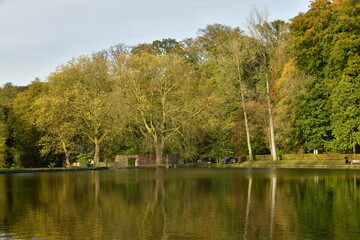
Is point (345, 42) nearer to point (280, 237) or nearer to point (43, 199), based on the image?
point (43, 199)

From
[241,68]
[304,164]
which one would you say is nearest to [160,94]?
[241,68]

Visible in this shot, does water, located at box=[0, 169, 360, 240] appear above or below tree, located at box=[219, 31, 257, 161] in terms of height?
below

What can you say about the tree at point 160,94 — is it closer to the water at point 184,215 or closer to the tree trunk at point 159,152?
the tree trunk at point 159,152

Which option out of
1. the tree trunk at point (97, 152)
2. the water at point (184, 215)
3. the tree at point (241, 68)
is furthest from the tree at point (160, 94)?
the water at point (184, 215)

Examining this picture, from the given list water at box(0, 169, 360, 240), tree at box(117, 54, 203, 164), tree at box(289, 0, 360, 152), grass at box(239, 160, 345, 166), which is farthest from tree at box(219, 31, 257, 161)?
water at box(0, 169, 360, 240)

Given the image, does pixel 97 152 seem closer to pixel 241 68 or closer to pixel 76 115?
pixel 76 115

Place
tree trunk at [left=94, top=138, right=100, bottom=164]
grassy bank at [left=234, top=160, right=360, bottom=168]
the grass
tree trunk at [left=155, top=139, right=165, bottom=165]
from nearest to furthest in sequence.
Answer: grassy bank at [left=234, top=160, right=360, bottom=168] → the grass → tree trunk at [left=94, top=138, right=100, bottom=164] → tree trunk at [left=155, top=139, right=165, bottom=165]

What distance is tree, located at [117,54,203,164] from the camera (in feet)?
208

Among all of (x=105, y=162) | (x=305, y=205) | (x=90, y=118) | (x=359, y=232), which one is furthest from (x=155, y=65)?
(x=359, y=232)

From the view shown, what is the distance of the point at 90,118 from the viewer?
61.7m

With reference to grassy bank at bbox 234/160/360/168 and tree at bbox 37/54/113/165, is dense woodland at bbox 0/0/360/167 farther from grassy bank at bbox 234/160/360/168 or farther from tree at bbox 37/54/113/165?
grassy bank at bbox 234/160/360/168

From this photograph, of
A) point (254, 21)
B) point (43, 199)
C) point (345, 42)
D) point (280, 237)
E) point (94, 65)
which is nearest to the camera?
point (280, 237)

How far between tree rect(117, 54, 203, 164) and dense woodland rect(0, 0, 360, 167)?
0.15 meters

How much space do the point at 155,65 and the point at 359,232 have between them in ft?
170
